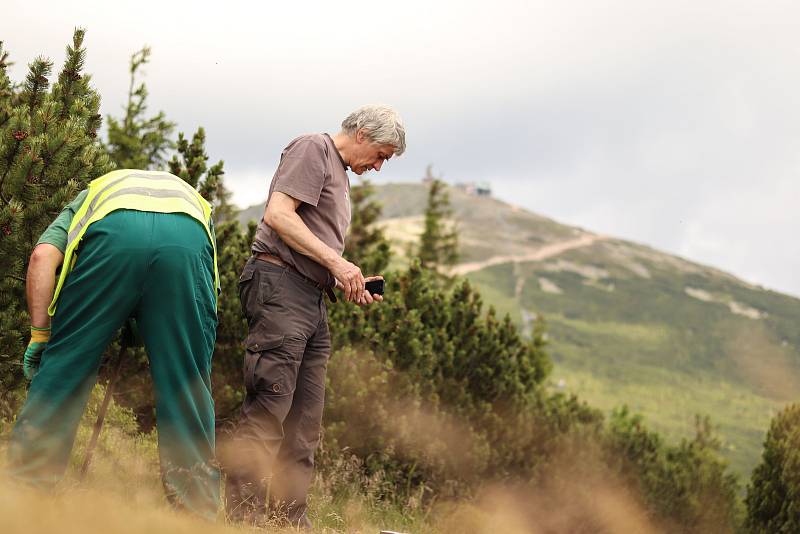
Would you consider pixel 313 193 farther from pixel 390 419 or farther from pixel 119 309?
pixel 390 419

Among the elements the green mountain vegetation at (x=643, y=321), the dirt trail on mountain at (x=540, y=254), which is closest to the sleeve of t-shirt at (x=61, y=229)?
the green mountain vegetation at (x=643, y=321)

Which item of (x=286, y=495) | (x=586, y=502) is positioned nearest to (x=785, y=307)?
(x=586, y=502)

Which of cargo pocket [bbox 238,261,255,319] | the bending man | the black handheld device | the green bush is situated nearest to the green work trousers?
the bending man

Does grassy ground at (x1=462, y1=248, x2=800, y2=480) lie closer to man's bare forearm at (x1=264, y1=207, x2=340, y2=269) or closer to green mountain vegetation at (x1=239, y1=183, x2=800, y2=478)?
green mountain vegetation at (x1=239, y1=183, x2=800, y2=478)

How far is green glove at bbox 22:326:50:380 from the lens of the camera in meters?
2.98

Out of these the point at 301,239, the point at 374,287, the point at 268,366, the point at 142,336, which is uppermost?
the point at 301,239

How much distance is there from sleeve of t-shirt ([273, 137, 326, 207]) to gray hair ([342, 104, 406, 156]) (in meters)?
0.22

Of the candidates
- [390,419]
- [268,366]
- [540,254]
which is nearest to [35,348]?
[268,366]

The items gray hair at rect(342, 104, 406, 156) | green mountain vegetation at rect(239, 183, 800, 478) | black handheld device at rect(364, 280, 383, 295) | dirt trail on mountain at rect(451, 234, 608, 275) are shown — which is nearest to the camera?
gray hair at rect(342, 104, 406, 156)

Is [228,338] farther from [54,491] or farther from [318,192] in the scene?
[54,491]

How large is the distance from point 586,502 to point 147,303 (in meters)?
8.83

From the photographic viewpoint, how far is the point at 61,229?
2.95m

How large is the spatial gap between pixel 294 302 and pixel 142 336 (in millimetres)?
833

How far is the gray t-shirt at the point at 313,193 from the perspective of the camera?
12.2 feet
